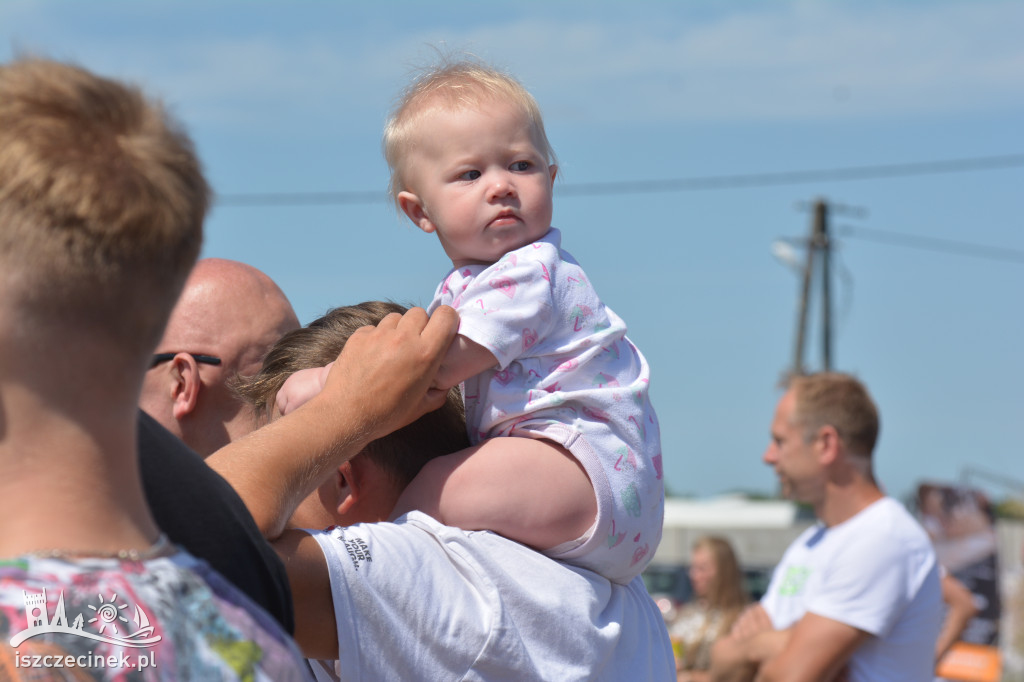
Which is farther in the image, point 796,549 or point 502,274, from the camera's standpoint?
point 796,549

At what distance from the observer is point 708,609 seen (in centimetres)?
765

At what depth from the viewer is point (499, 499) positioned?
1.93 meters

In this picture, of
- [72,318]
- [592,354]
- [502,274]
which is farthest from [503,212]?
[72,318]

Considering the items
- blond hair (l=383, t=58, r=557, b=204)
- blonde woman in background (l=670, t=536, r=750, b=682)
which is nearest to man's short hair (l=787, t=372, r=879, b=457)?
blonde woman in background (l=670, t=536, r=750, b=682)

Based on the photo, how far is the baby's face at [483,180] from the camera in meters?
2.21

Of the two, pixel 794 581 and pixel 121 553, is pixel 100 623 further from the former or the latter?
pixel 794 581

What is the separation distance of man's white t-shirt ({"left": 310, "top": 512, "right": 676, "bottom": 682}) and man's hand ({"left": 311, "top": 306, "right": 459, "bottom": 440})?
19 cm

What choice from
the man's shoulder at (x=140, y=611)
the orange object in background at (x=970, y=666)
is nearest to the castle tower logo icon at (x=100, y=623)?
the man's shoulder at (x=140, y=611)

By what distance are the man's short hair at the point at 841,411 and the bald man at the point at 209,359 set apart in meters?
2.95

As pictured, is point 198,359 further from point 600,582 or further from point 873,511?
point 873,511

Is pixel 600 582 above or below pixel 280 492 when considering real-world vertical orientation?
below

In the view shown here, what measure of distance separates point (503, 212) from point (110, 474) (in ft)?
3.93

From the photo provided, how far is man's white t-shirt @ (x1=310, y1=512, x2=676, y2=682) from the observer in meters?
1.78

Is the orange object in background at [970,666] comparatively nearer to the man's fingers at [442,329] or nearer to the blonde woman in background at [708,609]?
the blonde woman in background at [708,609]
